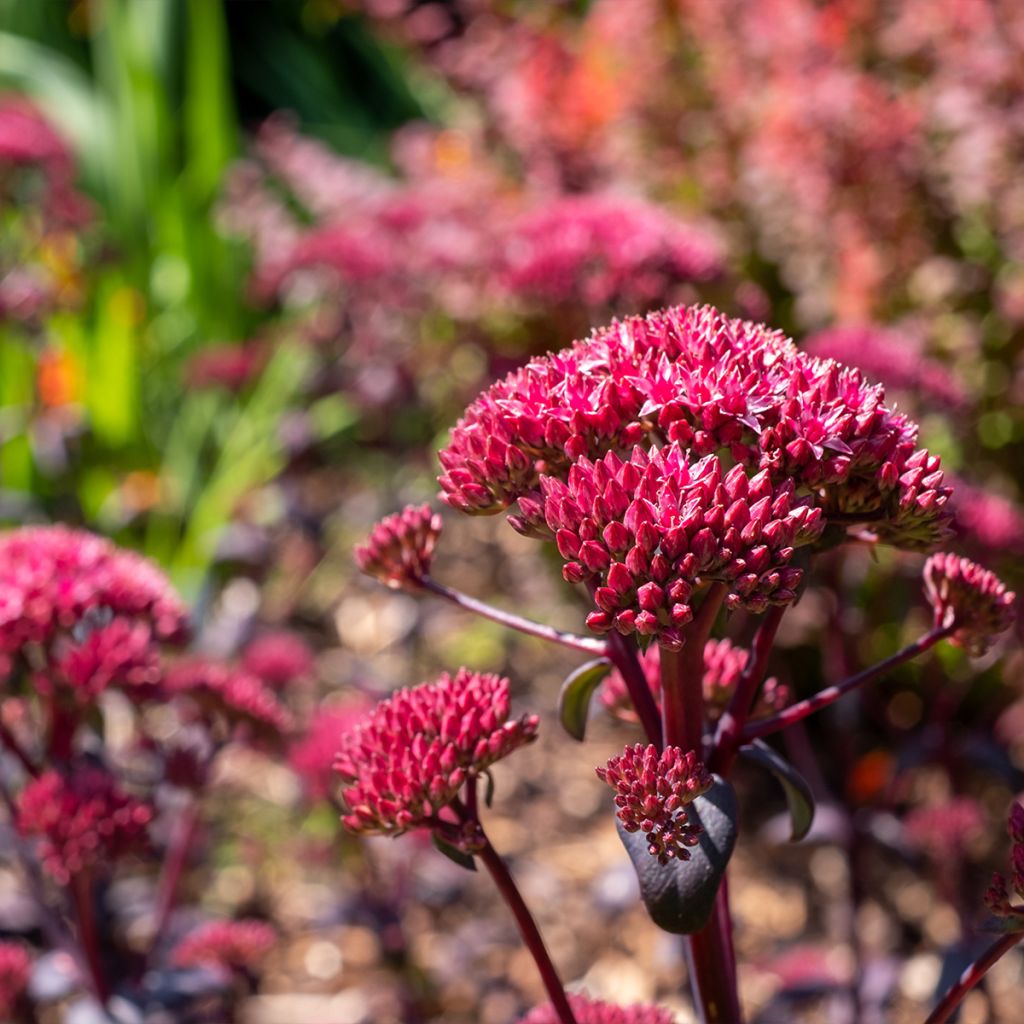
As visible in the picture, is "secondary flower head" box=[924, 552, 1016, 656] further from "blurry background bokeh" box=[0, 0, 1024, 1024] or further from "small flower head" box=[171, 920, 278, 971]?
"small flower head" box=[171, 920, 278, 971]

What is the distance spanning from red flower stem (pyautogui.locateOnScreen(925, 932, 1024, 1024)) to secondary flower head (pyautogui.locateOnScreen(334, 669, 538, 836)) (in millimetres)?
346

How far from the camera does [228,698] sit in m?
1.50

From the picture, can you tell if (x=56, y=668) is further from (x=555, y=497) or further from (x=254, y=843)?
(x=254, y=843)

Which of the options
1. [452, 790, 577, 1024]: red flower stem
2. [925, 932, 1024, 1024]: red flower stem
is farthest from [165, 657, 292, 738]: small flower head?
[925, 932, 1024, 1024]: red flower stem

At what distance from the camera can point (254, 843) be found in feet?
7.64

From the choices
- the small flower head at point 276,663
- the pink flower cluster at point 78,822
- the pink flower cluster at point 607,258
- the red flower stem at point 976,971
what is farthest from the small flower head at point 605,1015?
the pink flower cluster at point 607,258

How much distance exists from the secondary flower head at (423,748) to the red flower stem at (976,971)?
0.35 m

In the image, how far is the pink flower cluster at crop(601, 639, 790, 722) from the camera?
976 mm

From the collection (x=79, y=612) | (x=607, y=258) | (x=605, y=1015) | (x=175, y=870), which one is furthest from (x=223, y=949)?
(x=607, y=258)

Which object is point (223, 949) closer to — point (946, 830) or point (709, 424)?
point (946, 830)

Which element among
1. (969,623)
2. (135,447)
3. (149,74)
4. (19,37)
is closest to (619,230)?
(969,623)

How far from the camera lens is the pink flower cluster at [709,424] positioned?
0.77m

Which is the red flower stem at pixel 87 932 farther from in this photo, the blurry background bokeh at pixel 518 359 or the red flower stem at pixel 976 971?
the red flower stem at pixel 976 971

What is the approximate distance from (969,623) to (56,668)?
0.91 meters
